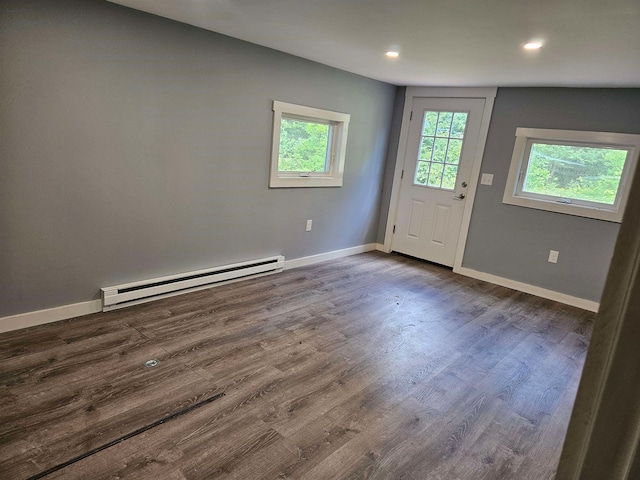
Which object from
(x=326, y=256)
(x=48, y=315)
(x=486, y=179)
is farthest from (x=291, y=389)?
(x=486, y=179)

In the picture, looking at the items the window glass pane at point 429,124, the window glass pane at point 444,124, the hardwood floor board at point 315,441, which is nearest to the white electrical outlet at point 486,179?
the window glass pane at point 444,124

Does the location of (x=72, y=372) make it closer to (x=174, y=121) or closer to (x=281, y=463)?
(x=281, y=463)

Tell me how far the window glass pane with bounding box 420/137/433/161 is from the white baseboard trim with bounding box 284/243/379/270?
1.34 meters

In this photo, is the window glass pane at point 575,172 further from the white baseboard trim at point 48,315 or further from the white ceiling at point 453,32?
the white baseboard trim at point 48,315

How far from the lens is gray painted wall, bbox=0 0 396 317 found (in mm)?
2428

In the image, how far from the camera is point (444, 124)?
15.4ft

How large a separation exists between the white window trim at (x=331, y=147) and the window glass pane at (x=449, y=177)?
1.25 meters

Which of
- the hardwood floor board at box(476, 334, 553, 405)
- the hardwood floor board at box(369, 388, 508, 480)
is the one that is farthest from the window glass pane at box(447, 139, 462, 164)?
the hardwood floor board at box(369, 388, 508, 480)

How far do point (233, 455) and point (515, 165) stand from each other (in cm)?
386

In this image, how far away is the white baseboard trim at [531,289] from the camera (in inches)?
155

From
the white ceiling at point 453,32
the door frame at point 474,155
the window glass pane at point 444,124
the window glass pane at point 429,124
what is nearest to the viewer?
the white ceiling at point 453,32

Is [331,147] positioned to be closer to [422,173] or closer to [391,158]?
[391,158]

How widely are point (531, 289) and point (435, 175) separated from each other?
5.49 ft

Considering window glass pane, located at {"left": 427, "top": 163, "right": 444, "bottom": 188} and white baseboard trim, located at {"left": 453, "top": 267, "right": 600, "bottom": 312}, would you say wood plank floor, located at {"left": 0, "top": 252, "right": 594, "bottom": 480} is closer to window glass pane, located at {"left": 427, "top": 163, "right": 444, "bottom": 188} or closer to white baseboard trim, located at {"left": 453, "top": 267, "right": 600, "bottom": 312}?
white baseboard trim, located at {"left": 453, "top": 267, "right": 600, "bottom": 312}
